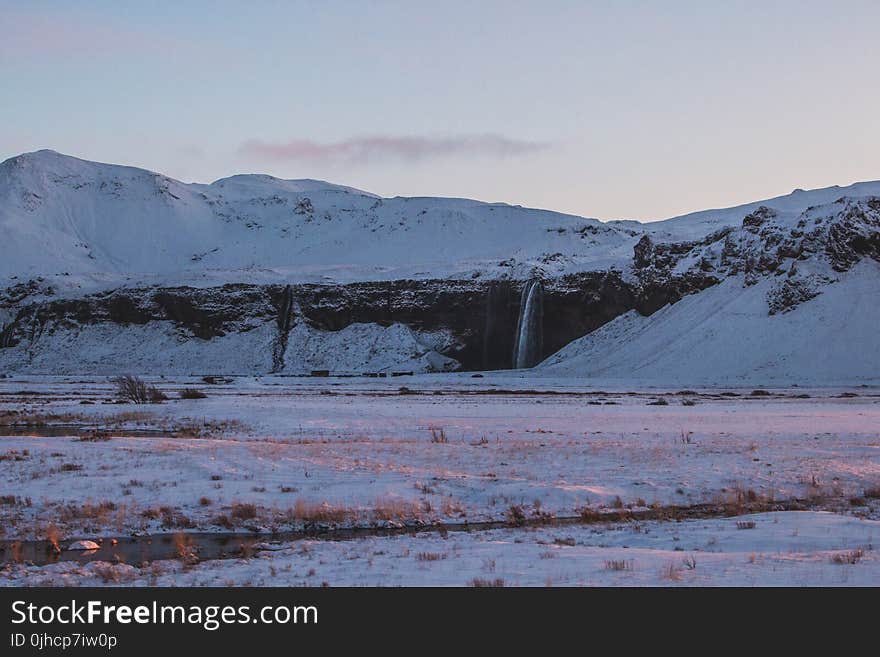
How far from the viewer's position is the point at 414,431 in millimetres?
35875

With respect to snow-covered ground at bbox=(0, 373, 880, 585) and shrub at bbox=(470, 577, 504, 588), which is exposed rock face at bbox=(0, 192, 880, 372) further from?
shrub at bbox=(470, 577, 504, 588)

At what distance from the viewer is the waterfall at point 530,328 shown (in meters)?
113

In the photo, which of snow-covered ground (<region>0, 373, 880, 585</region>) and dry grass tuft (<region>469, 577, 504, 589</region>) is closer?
dry grass tuft (<region>469, 577, 504, 589</region>)

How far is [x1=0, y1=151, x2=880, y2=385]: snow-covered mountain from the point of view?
9494cm

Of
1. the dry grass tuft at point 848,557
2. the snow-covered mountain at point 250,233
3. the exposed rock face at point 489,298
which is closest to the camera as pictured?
the dry grass tuft at point 848,557

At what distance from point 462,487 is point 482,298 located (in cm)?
9831

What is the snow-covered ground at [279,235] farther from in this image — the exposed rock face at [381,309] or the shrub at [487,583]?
the shrub at [487,583]

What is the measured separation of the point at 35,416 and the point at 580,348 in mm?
73023

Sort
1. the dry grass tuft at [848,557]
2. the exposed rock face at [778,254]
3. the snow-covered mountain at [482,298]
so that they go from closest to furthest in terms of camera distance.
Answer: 1. the dry grass tuft at [848,557]
2. the snow-covered mountain at [482,298]
3. the exposed rock face at [778,254]

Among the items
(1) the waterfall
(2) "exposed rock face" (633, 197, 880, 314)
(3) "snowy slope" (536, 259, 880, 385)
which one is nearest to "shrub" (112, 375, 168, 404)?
(3) "snowy slope" (536, 259, 880, 385)

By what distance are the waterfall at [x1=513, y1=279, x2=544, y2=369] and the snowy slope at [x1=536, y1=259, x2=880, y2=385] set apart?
468 cm

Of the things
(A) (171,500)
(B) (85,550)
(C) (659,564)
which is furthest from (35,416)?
(C) (659,564)

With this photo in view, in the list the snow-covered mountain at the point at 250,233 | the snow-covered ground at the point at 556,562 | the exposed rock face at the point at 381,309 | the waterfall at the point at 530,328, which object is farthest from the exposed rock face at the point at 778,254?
the snow-covered ground at the point at 556,562

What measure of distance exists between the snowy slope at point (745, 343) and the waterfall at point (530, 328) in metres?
4.68
